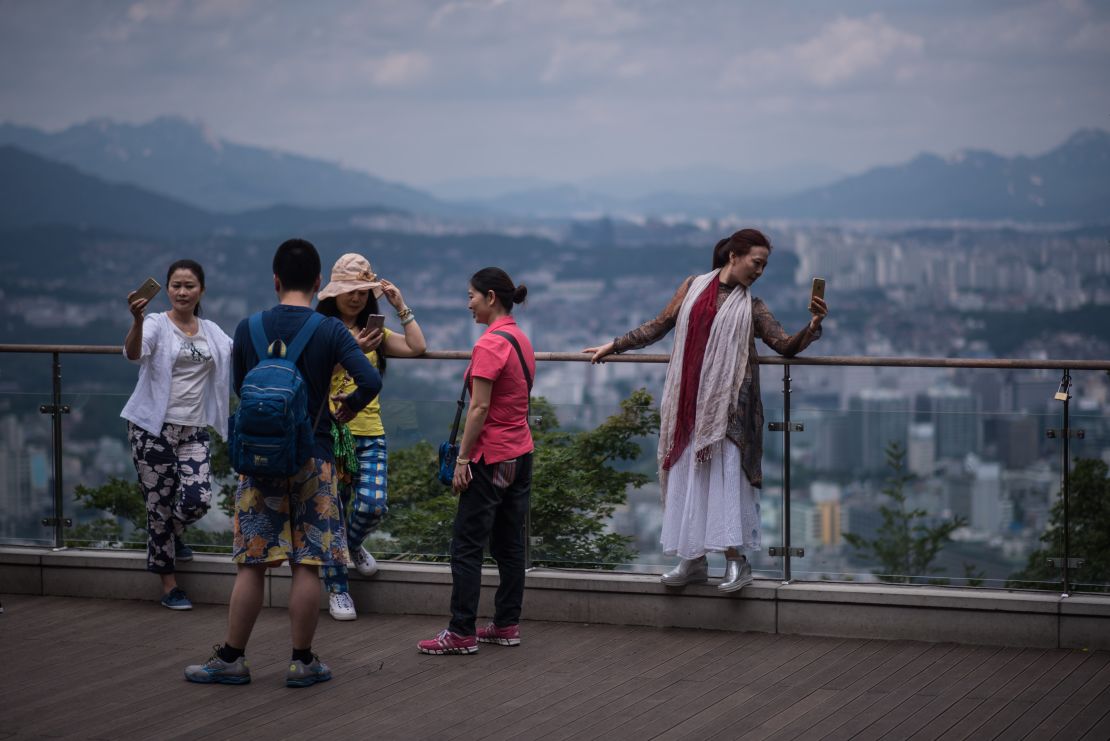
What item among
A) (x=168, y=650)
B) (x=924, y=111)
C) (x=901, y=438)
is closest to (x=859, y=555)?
(x=901, y=438)

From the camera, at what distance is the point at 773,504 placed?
22.3 ft

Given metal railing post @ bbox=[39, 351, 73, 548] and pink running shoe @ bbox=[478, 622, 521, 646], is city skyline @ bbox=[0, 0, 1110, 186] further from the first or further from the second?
pink running shoe @ bbox=[478, 622, 521, 646]

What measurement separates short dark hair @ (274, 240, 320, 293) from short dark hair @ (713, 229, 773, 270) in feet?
6.41

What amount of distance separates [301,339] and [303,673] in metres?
1.41

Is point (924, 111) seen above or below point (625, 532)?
above

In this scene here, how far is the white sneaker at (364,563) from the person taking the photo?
6.83m

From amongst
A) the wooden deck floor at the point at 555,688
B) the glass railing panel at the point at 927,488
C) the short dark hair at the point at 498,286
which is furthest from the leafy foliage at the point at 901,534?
the short dark hair at the point at 498,286

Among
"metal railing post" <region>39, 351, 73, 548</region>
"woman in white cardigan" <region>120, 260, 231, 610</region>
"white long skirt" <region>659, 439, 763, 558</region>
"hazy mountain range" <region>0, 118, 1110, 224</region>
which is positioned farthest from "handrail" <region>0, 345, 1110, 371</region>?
"hazy mountain range" <region>0, 118, 1110, 224</region>

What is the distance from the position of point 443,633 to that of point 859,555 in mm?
5543

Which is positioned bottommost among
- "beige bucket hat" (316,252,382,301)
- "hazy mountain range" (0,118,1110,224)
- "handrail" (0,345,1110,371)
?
"handrail" (0,345,1110,371)

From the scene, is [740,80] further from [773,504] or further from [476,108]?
[773,504]

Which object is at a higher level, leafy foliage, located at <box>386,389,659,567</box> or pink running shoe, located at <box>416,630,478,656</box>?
leafy foliage, located at <box>386,389,659,567</box>

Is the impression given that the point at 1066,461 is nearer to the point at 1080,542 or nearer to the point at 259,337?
the point at 1080,542

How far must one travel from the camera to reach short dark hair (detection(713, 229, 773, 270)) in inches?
244
